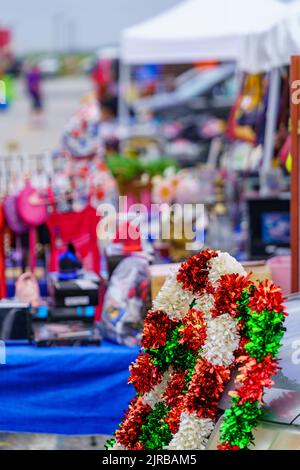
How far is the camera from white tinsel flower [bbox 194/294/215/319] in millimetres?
2838

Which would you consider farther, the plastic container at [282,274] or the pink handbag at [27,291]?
the pink handbag at [27,291]

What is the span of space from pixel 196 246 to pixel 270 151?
135 centimetres

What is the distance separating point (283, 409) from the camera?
2.62 m

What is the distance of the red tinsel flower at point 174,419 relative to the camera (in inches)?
108

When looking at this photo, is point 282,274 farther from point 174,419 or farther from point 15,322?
point 174,419

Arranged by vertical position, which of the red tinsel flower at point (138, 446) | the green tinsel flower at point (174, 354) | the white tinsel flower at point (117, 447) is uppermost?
the green tinsel flower at point (174, 354)

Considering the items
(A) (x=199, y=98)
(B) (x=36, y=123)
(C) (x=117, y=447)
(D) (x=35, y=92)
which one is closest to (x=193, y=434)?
(C) (x=117, y=447)

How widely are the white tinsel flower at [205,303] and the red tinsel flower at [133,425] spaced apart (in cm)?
36

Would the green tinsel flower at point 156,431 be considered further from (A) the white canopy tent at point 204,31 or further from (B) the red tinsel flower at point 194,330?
(A) the white canopy tent at point 204,31

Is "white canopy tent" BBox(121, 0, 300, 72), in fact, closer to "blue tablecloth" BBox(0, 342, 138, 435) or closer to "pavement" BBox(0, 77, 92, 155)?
"blue tablecloth" BBox(0, 342, 138, 435)

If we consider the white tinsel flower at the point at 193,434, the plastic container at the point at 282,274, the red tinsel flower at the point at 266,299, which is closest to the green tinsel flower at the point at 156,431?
the white tinsel flower at the point at 193,434

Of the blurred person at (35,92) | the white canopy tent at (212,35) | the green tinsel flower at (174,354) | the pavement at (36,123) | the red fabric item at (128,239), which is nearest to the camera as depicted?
the green tinsel flower at (174,354)

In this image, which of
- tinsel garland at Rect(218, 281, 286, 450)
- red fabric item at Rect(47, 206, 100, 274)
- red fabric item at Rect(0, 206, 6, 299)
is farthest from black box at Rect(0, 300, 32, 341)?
tinsel garland at Rect(218, 281, 286, 450)

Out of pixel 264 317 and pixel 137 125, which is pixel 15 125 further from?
pixel 264 317
